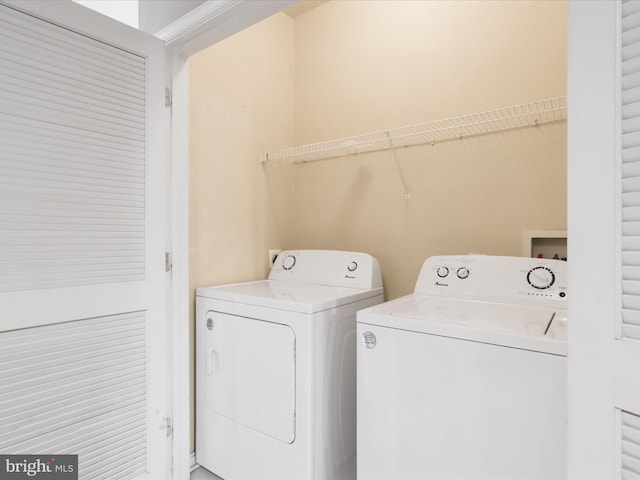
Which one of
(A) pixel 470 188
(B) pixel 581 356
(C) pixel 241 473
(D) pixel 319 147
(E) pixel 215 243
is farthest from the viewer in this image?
(D) pixel 319 147

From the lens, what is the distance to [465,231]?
186 centimetres

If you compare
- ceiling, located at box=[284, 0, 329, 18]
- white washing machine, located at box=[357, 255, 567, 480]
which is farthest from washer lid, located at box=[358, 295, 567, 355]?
ceiling, located at box=[284, 0, 329, 18]

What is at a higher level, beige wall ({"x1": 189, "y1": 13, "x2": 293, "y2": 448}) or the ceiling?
the ceiling

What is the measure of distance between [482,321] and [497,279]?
0.42 meters

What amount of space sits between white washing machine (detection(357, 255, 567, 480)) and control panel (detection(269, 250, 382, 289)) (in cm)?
42

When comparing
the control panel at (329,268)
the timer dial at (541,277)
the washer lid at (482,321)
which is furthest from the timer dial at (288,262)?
the timer dial at (541,277)

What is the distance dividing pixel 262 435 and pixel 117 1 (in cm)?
201

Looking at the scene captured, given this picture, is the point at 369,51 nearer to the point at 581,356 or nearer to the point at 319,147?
the point at 319,147

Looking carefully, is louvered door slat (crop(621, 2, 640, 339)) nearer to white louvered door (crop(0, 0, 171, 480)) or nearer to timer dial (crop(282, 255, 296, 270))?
white louvered door (crop(0, 0, 171, 480))

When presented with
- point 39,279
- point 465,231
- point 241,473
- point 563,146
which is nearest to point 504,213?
point 465,231

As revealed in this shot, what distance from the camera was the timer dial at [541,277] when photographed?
1437mm

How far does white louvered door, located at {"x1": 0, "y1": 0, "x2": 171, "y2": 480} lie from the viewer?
1.21 metres

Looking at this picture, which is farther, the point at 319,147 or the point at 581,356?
the point at 319,147

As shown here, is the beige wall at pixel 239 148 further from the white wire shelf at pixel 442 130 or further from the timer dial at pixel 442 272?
the timer dial at pixel 442 272
